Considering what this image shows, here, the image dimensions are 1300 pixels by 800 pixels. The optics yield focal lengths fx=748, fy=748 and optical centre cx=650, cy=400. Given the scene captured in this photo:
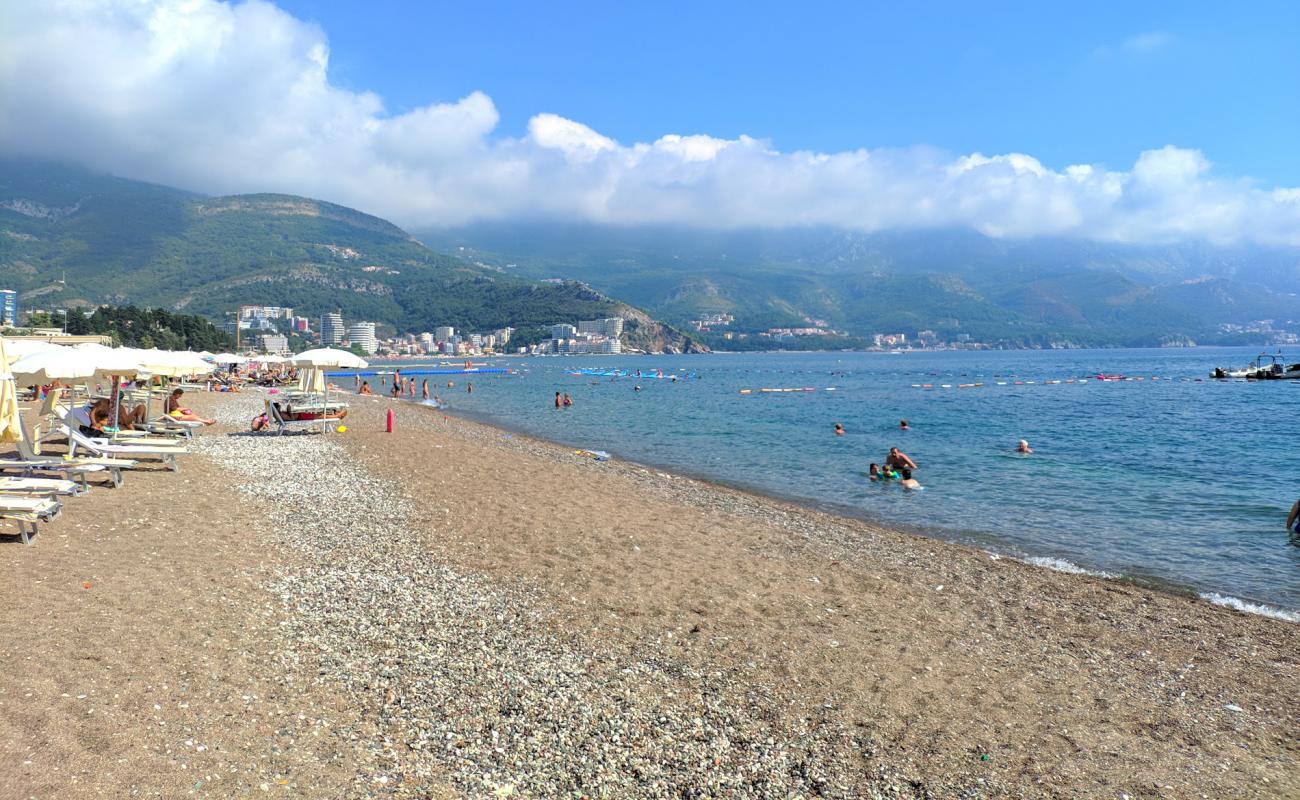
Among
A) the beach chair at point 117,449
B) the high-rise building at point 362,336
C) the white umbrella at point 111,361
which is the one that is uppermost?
the high-rise building at point 362,336

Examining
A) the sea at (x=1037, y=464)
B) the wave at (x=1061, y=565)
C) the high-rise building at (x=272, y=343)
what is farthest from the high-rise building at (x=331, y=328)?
the wave at (x=1061, y=565)

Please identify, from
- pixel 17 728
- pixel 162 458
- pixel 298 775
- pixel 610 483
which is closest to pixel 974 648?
pixel 298 775

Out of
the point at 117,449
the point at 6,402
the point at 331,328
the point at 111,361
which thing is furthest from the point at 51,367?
the point at 331,328

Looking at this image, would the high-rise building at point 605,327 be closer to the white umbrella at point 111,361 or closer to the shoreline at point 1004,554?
the shoreline at point 1004,554

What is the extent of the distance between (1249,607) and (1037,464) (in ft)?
42.2

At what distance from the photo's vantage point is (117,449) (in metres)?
12.6

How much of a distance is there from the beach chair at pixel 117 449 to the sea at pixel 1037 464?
38.1 feet

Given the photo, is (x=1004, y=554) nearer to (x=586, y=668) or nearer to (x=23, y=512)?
(x=586, y=668)

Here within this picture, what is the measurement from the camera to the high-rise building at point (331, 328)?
173m

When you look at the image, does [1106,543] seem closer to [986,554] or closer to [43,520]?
[986,554]

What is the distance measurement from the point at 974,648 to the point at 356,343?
7043 inches

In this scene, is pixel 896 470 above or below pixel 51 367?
below

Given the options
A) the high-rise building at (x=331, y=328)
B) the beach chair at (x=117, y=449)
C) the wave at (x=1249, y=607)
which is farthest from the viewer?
the high-rise building at (x=331, y=328)

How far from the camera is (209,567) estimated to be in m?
7.64
